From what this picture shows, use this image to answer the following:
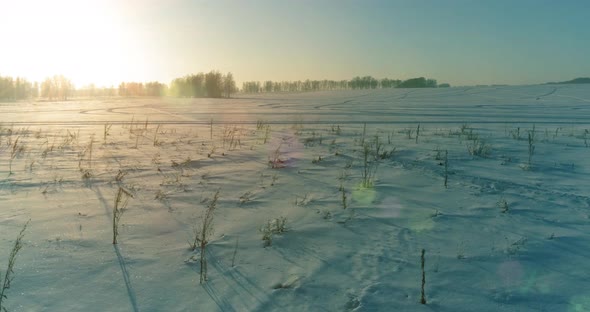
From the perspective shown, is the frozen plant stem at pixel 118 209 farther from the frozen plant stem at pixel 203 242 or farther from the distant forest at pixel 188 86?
the distant forest at pixel 188 86

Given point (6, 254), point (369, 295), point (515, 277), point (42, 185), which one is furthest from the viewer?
point (42, 185)

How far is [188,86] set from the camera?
79562mm

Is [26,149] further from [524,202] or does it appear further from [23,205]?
[524,202]

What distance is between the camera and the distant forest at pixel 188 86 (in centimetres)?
7425

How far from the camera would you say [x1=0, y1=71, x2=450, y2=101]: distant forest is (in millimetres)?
74250

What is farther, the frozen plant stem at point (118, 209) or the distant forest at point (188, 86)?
the distant forest at point (188, 86)

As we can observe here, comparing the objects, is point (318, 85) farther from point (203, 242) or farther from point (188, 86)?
point (203, 242)

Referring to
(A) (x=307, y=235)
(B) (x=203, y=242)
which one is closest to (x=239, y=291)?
(B) (x=203, y=242)

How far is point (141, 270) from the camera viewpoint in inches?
116

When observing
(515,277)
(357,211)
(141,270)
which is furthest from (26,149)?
(515,277)

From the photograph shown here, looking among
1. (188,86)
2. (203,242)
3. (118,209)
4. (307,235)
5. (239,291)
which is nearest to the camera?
(239,291)

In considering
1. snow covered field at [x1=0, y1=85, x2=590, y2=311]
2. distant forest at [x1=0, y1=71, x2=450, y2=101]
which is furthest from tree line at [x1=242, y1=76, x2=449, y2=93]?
snow covered field at [x1=0, y1=85, x2=590, y2=311]

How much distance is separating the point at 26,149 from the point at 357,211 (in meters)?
8.19

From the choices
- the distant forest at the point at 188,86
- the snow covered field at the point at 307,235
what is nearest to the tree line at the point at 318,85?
the distant forest at the point at 188,86
